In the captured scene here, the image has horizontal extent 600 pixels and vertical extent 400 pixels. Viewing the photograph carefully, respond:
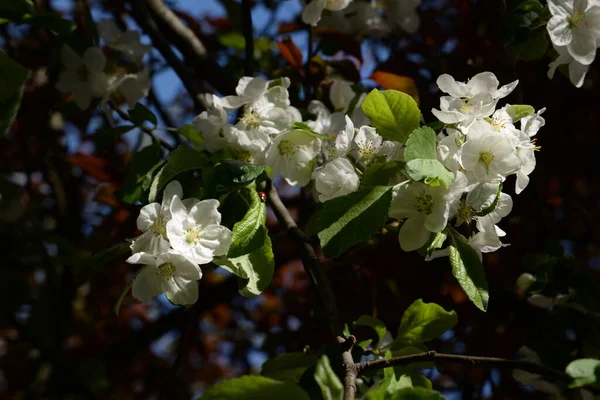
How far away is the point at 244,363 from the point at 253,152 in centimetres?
210

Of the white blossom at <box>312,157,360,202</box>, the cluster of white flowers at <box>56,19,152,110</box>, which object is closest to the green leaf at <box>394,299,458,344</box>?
the white blossom at <box>312,157,360,202</box>

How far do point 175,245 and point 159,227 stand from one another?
5 centimetres

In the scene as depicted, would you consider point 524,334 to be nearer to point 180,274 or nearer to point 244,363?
point 180,274

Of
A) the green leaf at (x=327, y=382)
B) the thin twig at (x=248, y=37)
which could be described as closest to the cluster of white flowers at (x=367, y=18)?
the thin twig at (x=248, y=37)

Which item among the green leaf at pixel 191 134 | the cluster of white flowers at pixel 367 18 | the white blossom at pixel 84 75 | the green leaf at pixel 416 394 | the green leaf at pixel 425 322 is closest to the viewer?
the green leaf at pixel 416 394

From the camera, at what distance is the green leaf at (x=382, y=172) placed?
3.00ft

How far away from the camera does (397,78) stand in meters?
1.39

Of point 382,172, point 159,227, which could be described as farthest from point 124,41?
point 382,172

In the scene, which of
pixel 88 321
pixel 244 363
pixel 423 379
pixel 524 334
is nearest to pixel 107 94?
pixel 423 379

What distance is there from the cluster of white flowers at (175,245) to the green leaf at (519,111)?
1.42 feet

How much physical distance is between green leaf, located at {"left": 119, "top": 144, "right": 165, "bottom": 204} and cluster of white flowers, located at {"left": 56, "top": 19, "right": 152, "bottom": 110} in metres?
0.24

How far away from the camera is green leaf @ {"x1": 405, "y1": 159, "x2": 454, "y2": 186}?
0.81 metres

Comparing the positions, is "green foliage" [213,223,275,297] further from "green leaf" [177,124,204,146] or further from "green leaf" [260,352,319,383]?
"green leaf" [177,124,204,146]

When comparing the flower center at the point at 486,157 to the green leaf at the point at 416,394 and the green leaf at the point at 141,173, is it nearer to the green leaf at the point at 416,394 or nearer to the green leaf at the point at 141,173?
the green leaf at the point at 416,394
